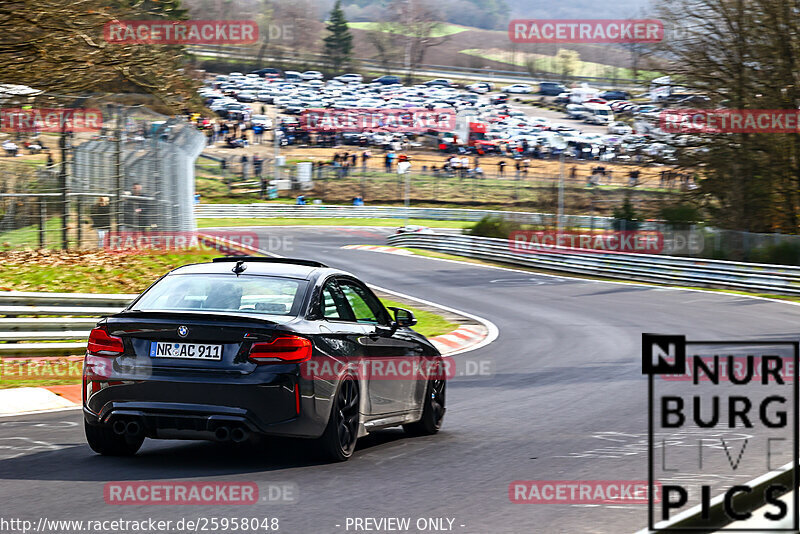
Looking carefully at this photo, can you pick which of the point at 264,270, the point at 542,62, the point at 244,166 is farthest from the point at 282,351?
the point at 542,62

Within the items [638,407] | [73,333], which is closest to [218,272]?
[638,407]

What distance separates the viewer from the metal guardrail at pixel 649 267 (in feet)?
108

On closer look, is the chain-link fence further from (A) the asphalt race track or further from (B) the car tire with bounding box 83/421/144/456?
(B) the car tire with bounding box 83/421/144/456

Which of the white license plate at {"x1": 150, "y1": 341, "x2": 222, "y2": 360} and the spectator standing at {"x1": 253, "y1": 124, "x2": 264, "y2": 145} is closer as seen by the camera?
the white license plate at {"x1": 150, "y1": 341, "x2": 222, "y2": 360}

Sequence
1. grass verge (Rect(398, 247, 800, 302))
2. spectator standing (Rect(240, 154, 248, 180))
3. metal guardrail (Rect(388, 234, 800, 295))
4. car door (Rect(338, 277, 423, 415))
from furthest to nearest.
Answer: spectator standing (Rect(240, 154, 248, 180)), metal guardrail (Rect(388, 234, 800, 295)), grass verge (Rect(398, 247, 800, 302)), car door (Rect(338, 277, 423, 415))

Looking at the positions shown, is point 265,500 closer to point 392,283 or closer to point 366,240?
point 392,283

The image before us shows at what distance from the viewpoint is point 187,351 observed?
23.7 ft
